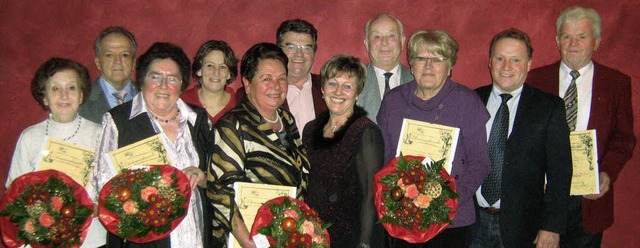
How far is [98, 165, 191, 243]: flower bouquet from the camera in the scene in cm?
238

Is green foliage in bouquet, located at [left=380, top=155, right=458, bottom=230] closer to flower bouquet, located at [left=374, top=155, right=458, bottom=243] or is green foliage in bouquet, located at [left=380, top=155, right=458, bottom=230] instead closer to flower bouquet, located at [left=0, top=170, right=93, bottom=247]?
flower bouquet, located at [left=374, top=155, right=458, bottom=243]

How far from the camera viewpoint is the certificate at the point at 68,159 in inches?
109

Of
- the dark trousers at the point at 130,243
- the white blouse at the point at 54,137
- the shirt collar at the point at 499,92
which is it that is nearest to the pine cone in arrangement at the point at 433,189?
the shirt collar at the point at 499,92

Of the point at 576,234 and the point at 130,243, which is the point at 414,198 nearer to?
the point at 130,243

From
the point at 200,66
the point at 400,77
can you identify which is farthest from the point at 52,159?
the point at 400,77

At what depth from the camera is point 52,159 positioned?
2789 millimetres

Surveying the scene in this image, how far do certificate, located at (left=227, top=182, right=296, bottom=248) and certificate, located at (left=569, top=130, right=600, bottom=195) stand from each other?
1909 millimetres

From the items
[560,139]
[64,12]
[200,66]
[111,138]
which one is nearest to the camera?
[111,138]

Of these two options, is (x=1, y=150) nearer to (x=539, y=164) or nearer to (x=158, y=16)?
(x=158, y=16)

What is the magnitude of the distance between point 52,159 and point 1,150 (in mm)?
1868

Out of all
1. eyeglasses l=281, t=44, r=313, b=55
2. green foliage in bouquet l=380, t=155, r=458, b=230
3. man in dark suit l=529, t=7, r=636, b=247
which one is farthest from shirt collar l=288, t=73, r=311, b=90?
man in dark suit l=529, t=7, r=636, b=247

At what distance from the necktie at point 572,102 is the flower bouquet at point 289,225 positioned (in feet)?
6.69

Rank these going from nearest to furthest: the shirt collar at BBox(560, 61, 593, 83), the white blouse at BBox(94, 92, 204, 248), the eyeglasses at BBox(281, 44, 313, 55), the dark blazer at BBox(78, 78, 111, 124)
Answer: the white blouse at BBox(94, 92, 204, 248) → the dark blazer at BBox(78, 78, 111, 124) → the shirt collar at BBox(560, 61, 593, 83) → the eyeglasses at BBox(281, 44, 313, 55)

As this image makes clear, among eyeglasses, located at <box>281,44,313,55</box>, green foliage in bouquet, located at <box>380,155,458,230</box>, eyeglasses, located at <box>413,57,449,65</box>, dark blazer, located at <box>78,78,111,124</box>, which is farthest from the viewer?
eyeglasses, located at <box>281,44,313,55</box>
